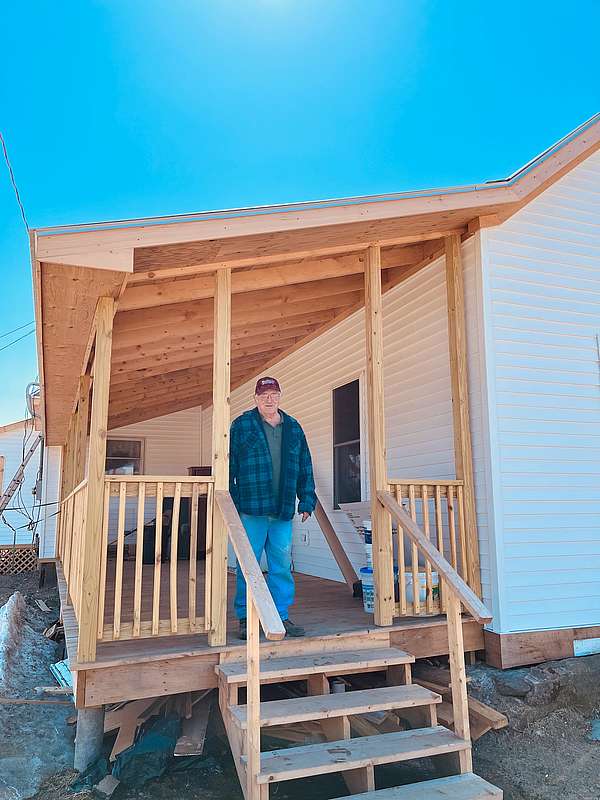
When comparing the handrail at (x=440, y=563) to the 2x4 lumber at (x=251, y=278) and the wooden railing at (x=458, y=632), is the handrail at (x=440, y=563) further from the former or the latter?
the 2x4 lumber at (x=251, y=278)

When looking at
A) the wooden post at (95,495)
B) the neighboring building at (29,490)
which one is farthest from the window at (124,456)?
the wooden post at (95,495)

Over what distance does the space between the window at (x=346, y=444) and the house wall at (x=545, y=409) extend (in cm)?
221

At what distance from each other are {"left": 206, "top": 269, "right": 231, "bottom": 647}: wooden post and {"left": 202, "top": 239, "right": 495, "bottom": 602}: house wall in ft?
6.02

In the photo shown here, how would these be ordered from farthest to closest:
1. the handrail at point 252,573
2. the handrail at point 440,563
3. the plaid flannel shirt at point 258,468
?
the plaid flannel shirt at point 258,468 → the handrail at point 440,563 → the handrail at point 252,573

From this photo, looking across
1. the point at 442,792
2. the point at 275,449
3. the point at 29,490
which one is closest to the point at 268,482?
the point at 275,449

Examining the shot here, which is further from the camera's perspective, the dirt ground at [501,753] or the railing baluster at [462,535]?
the railing baluster at [462,535]

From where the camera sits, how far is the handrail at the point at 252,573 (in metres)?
2.47

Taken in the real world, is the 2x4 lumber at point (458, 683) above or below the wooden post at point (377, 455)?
below

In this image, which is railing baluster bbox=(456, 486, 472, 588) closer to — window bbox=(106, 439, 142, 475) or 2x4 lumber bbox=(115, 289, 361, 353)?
2x4 lumber bbox=(115, 289, 361, 353)

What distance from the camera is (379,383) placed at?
4.21m

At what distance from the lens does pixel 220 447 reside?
12.2ft

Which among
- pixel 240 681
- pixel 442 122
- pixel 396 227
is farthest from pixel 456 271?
pixel 442 122

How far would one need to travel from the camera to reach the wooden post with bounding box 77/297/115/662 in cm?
326

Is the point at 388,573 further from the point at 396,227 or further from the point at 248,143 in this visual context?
the point at 248,143
